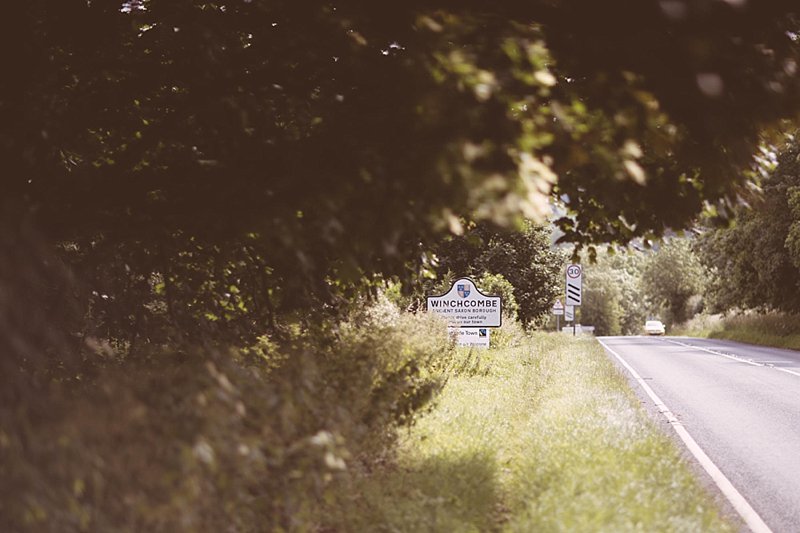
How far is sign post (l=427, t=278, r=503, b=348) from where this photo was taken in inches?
763

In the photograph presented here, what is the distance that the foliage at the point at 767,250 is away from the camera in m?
36.7

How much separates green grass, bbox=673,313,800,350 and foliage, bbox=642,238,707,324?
34.4 meters

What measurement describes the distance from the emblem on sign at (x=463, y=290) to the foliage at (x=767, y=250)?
18.9m

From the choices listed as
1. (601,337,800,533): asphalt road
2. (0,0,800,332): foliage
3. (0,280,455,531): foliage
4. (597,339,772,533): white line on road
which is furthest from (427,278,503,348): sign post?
(0,280,455,531): foliage

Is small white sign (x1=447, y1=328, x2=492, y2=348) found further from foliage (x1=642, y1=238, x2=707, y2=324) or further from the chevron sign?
foliage (x1=642, y1=238, x2=707, y2=324)

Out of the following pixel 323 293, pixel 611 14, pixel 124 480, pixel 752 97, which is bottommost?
pixel 124 480

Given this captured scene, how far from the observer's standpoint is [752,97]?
230 inches

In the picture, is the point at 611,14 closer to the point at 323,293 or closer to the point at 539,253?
the point at 323,293

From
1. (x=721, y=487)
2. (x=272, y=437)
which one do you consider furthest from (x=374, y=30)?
(x=721, y=487)

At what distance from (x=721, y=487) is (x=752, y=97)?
4.62 metres

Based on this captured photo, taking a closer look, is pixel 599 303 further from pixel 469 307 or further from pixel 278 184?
pixel 278 184

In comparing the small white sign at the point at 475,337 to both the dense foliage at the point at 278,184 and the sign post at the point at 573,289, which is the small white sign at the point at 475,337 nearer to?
the dense foliage at the point at 278,184

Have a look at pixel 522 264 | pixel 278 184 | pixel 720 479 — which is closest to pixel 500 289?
pixel 522 264

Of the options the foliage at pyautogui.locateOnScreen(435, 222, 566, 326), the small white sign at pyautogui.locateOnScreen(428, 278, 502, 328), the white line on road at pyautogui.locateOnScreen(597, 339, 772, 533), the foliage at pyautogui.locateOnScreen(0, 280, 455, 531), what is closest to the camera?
the foliage at pyautogui.locateOnScreen(0, 280, 455, 531)
